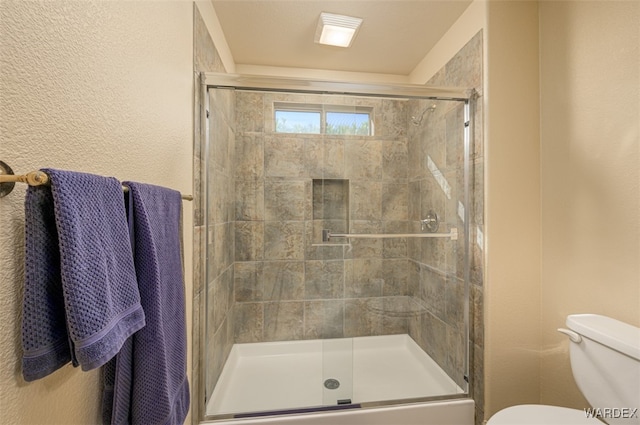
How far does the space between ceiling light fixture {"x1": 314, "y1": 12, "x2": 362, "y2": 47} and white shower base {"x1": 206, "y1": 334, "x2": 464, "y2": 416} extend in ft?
6.59

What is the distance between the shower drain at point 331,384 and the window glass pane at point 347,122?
1517mm

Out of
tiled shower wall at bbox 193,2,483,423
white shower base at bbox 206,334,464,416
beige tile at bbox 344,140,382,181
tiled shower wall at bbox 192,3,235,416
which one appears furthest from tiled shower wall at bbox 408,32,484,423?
tiled shower wall at bbox 192,3,235,416

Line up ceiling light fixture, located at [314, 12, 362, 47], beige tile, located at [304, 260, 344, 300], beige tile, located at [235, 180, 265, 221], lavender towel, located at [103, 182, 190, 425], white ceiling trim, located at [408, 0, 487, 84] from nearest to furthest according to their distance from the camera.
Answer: lavender towel, located at [103, 182, 190, 425] < white ceiling trim, located at [408, 0, 487, 84] < ceiling light fixture, located at [314, 12, 362, 47] < beige tile, located at [304, 260, 344, 300] < beige tile, located at [235, 180, 265, 221]

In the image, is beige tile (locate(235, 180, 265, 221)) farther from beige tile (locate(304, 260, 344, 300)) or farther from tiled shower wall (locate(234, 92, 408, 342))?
beige tile (locate(304, 260, 344, 300))

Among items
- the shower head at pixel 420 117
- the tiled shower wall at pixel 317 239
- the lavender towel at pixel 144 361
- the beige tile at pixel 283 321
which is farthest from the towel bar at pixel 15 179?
the shower head at pixel 420 117

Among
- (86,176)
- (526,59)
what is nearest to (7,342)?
(86,176)

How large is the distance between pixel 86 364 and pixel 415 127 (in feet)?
6.03

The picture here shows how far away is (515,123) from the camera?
142 centimetres

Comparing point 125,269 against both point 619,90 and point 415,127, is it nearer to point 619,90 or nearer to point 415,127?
point 415,127

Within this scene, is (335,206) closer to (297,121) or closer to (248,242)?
(297,121)

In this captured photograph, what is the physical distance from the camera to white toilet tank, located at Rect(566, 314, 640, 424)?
88 cm

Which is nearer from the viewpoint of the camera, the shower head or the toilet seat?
the toilet seat

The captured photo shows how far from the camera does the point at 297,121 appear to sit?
174 cm

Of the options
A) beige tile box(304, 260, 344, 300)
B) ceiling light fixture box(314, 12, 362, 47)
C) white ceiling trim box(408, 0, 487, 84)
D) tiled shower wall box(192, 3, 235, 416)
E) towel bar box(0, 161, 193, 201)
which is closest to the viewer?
towel bar box(0, 161, 193, 201)
